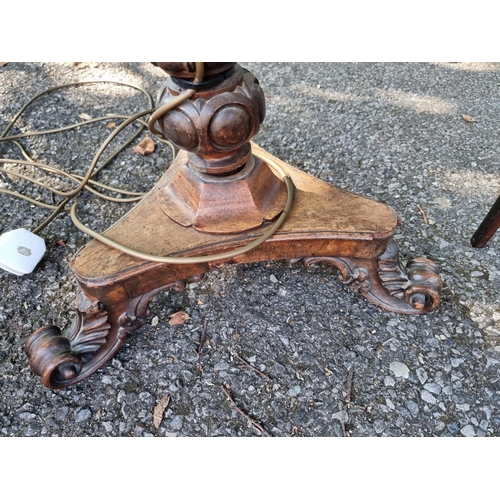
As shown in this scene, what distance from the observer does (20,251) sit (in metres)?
1.20

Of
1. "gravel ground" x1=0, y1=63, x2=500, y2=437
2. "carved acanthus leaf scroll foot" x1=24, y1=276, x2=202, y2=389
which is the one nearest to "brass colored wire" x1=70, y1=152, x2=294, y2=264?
"carved acanthus leaf scroll foot" x1=24, y1=276, x2=202, y2=389

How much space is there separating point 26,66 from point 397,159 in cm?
168

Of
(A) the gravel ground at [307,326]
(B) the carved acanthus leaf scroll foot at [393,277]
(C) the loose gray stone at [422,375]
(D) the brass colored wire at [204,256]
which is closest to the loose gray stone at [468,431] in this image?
(A) the gravel ground at [307,326]

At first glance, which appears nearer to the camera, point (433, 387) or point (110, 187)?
point (433, 387)

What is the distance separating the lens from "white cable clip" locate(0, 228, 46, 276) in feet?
3.86

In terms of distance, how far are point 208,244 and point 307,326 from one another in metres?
0.35

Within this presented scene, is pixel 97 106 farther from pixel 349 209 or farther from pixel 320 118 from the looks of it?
pixel 349 209

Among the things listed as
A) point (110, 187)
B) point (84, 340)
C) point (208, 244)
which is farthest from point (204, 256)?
point (110, 187)

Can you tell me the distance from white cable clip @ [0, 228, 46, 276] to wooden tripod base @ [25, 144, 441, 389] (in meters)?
0.29

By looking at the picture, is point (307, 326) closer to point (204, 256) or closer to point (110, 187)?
point (204, 256)

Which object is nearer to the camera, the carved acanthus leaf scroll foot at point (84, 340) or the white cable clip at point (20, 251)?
the carved acanthus leaf scroll foot at point (84, 340)

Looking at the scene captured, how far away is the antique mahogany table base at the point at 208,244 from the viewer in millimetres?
933

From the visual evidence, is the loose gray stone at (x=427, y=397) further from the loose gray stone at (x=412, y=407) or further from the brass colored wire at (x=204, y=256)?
the brass colored wire at (x=204, y=256)

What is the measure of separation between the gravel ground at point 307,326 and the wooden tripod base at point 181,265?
0.32 feet
